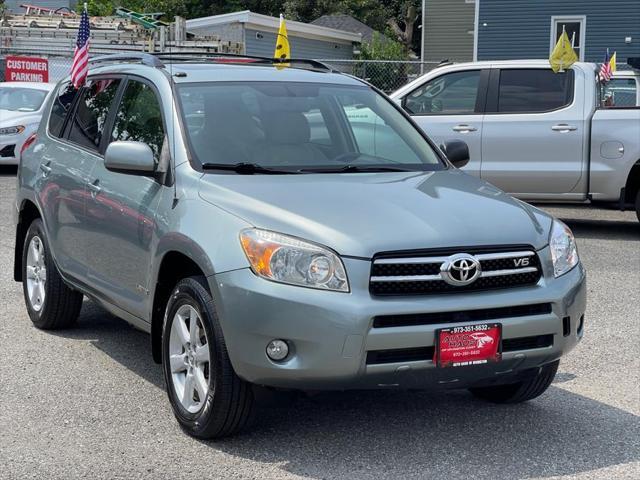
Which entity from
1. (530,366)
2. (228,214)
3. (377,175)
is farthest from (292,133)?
(530,366)

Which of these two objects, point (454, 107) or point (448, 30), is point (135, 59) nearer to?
point (454, 107)

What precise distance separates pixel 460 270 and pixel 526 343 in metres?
0.49

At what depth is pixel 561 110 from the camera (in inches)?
460

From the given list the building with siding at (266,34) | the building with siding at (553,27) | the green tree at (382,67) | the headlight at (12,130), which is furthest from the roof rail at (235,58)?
the building with siding at (266,34)

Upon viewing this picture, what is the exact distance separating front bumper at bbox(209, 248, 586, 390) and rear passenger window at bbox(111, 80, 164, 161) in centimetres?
133

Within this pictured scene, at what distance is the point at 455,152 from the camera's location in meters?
6.09

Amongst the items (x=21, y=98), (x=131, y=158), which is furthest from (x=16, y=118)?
(x=131, y=158)

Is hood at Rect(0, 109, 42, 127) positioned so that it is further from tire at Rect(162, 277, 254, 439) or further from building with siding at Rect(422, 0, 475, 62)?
building with siding at Rect(422, 0, 475, 62)

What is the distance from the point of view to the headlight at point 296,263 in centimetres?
433

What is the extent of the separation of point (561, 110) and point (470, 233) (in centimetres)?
753

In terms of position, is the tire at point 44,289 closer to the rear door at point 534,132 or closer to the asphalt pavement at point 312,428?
the asphalt pavement at point 312,428

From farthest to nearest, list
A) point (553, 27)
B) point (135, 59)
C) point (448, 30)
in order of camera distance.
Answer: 1. point (448, 30)
2. point (553, 27)
3. point (135, 59)

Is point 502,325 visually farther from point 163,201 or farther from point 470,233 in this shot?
point 163,201

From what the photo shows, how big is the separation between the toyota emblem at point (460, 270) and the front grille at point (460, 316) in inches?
5.2
